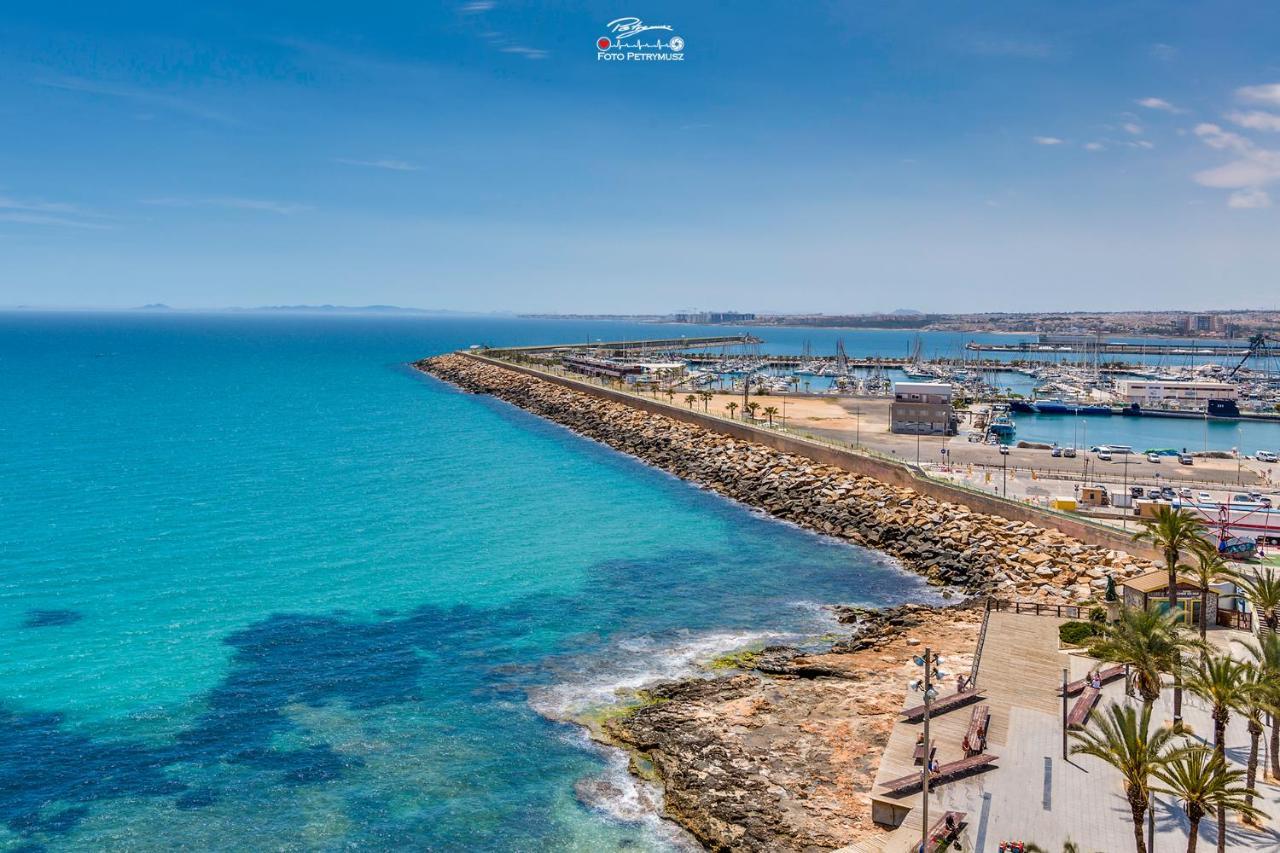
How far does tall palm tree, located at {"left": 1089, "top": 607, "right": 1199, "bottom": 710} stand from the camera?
2114 centimetres

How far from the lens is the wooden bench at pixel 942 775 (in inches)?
901

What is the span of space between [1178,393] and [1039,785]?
125m

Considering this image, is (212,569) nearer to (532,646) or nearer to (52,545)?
(52,545)

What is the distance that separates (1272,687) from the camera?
65.0 feet

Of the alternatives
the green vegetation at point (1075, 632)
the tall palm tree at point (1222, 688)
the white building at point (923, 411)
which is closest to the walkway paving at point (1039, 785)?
the green vegetation at point (1075, 632)

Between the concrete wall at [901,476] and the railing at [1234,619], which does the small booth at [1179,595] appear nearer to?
the railing at [1234,619]

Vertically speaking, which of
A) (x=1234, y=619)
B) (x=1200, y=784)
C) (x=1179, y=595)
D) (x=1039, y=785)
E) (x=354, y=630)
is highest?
(x=1200, y=784)

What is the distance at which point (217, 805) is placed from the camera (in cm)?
2400

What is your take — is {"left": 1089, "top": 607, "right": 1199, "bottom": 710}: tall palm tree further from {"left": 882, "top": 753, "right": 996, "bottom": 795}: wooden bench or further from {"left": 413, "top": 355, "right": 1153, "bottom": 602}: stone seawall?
{"left": 413, "top": 355, "right": 1153, "bottom": 602}: stone seawall

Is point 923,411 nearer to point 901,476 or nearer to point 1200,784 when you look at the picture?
point 901,476

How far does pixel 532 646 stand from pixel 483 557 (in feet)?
43.1

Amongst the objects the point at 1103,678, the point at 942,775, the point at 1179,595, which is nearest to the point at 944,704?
the point at 942,775

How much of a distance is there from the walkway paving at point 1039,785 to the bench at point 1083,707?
337 millimetres

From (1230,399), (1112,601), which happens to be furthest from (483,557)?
(1230,399)
